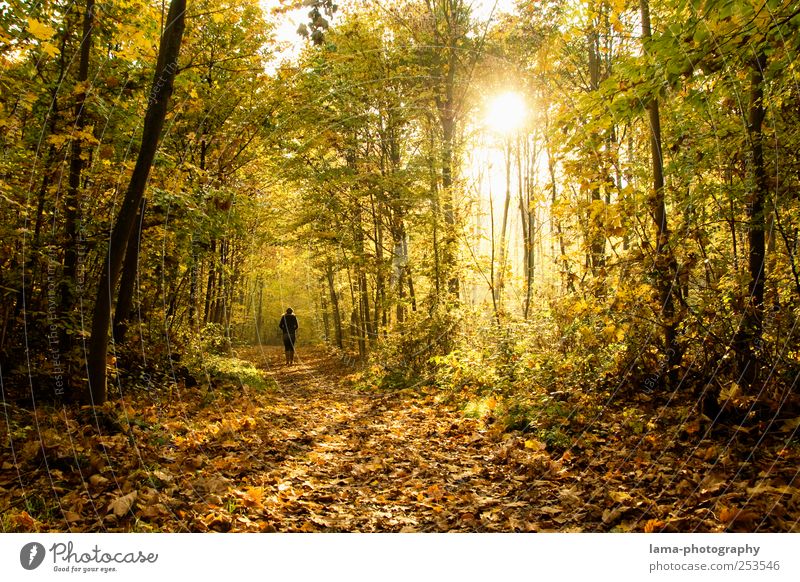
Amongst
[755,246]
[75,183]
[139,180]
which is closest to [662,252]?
[755,246]

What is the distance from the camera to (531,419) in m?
6.37

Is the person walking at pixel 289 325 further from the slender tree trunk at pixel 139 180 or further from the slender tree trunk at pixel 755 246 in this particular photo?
the slender tree trunk at pixel 755 246

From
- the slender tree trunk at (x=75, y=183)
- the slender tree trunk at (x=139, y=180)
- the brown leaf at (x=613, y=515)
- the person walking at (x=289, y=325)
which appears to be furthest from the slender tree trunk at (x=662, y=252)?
the person walking at (x=289, y=325)

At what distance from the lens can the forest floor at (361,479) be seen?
3.66m

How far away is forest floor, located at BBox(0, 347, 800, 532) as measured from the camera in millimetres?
3656

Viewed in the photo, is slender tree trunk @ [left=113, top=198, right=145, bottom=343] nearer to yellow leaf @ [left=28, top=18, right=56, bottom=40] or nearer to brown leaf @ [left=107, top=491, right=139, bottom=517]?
yellow leaf @ [left=28, top=18, right=56, bottom=40]

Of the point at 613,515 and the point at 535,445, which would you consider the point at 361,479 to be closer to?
the point at 535,445
